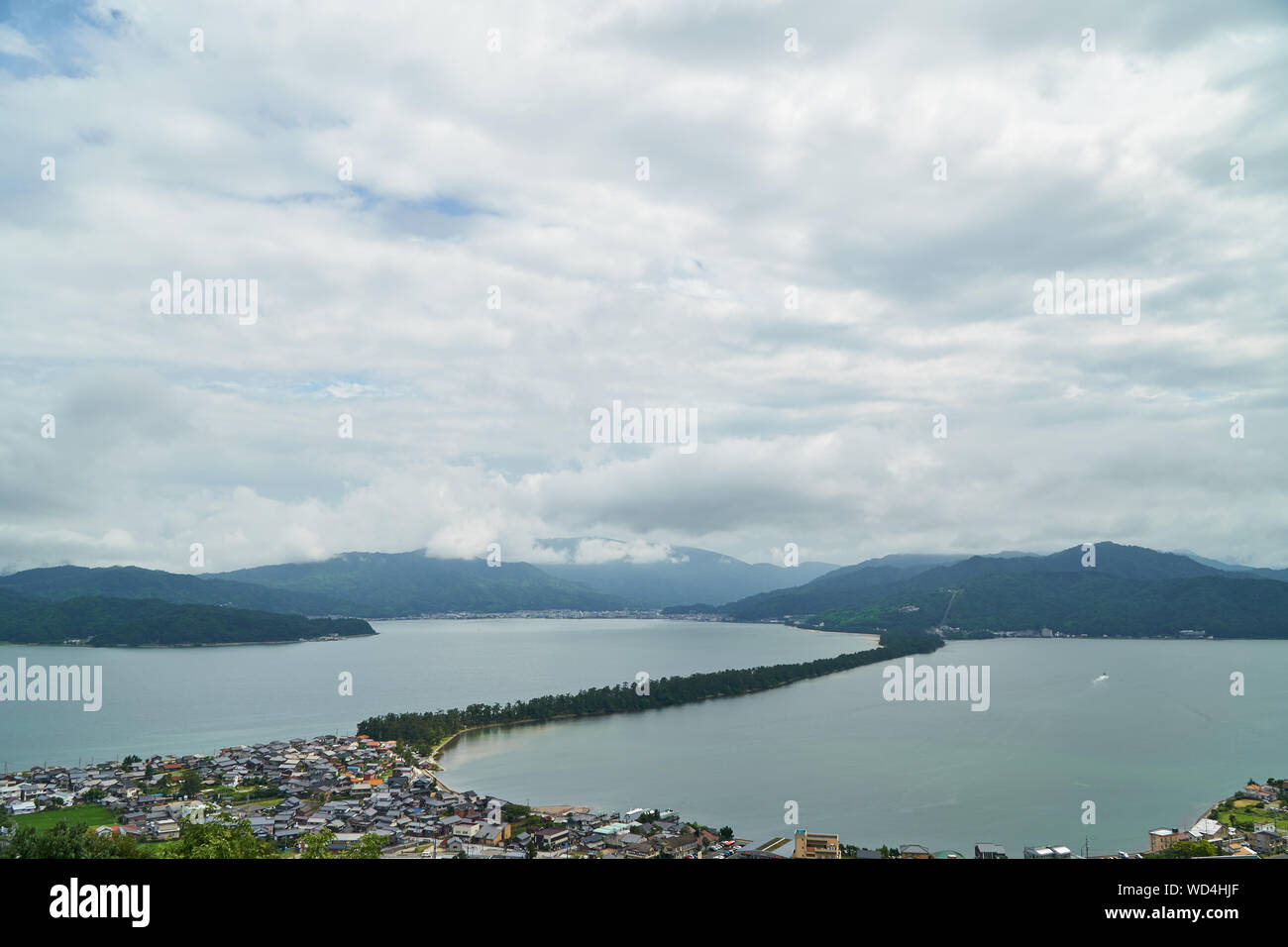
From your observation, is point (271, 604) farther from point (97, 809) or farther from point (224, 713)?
point (97, 809)

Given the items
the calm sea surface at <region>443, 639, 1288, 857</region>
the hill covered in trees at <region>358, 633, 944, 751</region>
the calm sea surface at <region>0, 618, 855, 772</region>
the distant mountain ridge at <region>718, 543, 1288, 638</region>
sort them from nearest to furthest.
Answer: the calm sea surface at <region>443, 639, 1288, 857</region>, the hill covered in trees at <region>358, 633, 944, 751</region>, the calm sea surface at <region>0, 618, 855, 772</region>, the distant mountain ridge at <region>718, 543, 1288, 638</region>

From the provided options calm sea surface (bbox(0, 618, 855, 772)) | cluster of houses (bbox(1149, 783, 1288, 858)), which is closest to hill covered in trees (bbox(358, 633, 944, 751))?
calm sea surface (bbox(0, 618, 855, 772))

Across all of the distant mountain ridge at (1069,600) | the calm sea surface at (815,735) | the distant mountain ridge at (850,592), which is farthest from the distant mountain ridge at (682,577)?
the calm sea surface at (815,735)

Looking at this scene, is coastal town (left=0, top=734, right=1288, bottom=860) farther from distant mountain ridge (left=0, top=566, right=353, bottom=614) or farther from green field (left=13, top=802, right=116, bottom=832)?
distant mountain ridge (left=0, top=566, right=353, bottom=614)

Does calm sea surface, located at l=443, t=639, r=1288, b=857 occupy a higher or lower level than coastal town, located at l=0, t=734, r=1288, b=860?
lower

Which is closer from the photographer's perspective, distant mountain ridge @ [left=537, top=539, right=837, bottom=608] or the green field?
the green field

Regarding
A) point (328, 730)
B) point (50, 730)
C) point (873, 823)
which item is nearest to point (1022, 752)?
point (873, 823)
